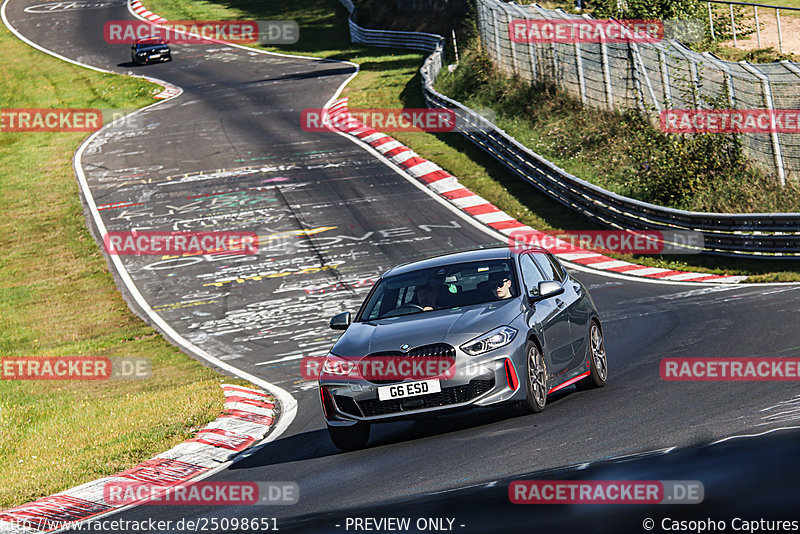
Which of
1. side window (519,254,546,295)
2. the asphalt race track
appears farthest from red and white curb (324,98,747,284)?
side window (519,254,546,295)

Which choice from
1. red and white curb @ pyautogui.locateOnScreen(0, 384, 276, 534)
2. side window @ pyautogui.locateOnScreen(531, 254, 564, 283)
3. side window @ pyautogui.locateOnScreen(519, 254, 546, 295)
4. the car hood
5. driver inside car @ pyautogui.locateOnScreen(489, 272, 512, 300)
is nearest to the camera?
red and white curb @ pyautogui.locateOnScreen(0, 384, 276, 534)

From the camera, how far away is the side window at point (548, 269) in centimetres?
1066

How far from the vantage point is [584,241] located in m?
22.7

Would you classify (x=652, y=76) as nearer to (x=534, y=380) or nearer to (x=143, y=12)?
(x=534, y=380)

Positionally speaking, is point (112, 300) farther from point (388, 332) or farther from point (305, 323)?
point (388, 332)

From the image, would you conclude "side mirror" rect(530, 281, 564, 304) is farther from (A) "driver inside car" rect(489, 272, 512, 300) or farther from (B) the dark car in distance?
(B) the dark car in distance

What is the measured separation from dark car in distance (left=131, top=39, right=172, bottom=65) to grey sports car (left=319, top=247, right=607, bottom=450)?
4680cm

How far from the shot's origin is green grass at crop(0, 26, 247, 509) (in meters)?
10.9

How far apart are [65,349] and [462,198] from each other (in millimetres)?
11090

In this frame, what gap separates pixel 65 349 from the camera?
62.1 feet

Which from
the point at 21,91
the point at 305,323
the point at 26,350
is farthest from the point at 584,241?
the point at 21,91

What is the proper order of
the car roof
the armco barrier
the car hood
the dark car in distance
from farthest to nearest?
the dark car in distance, the armco barrier, the car roof, the car hood

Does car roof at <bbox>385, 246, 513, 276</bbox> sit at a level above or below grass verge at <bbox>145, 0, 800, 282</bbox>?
above

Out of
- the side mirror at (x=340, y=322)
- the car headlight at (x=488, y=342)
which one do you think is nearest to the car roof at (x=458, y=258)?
the side mirror at (x=340, y=322)
